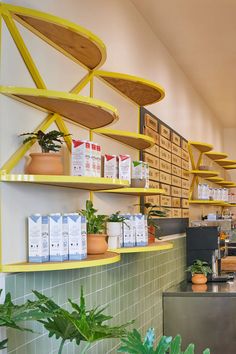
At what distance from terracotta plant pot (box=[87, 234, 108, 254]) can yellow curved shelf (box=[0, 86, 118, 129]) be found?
2.02 ft

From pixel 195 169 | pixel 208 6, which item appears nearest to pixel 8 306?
pixel 208 6

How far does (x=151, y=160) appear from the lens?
4.41 metres

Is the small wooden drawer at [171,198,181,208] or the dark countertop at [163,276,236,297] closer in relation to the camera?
the dark countertop at [163,276,236,297]

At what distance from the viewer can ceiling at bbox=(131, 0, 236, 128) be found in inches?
164

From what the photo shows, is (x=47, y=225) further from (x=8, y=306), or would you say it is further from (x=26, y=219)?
(x=8, y=306)

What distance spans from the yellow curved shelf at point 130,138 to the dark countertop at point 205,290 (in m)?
1.25

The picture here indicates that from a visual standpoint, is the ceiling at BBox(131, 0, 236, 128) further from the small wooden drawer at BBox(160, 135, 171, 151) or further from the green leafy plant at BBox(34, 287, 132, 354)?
the green leafy plant at BBox(34, 287, 132, 354)

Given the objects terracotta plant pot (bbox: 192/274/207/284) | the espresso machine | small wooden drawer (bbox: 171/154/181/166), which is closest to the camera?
terracotta plant pot (bbox: 192/274/207/284)

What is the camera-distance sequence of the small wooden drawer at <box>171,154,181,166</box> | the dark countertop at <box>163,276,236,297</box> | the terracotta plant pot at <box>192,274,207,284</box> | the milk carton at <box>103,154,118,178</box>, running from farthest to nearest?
the small wooden drawer at <box>171,154,181,166</box> → the terracotta plant pot at <box>192,274,207,284</box> → the dark countertop at <box>163,276,236,297</box> → the milk carton at <box>103,154,118,178</box>

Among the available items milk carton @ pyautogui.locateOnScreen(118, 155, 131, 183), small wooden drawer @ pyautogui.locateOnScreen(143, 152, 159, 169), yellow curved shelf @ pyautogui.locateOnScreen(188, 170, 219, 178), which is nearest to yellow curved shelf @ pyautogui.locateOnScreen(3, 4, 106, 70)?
milk carton @ pyautogui.locateOnScreen(118, 155, 131, 183)

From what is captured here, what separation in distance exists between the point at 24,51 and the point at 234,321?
9.19 ft

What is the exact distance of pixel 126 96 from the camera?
3758mm

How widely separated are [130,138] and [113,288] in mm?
987

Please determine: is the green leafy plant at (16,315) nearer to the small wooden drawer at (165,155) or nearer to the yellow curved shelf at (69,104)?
the yellow curved shelf at (69,104)
